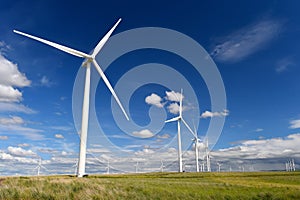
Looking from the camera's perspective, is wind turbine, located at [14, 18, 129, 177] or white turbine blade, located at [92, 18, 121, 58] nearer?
wind turbine, located at [14, 18, 129, 177]

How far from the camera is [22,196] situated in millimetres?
22172

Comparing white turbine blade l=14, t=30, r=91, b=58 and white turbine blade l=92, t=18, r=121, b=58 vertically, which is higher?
white turbine blade l=92, t=18, r=121, b=58

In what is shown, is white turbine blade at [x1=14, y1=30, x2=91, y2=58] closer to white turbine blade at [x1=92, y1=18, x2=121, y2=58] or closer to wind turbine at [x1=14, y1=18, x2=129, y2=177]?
wind turbine at [x1=14, y1=18, x2=129, y2=177]

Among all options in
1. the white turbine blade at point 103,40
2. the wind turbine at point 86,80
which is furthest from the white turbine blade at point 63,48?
the white turbine blade at point 103,40

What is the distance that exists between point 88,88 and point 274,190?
125ft

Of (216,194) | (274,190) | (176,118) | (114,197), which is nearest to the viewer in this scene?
(114,197)

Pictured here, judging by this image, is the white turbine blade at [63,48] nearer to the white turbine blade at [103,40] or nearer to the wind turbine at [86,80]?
the wind turbine at [86,80]

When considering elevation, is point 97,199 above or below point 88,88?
below

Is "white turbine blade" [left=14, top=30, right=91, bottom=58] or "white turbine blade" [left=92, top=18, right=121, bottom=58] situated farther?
"white turbine blade" [left=92, top=18, right=121, bottom=58]

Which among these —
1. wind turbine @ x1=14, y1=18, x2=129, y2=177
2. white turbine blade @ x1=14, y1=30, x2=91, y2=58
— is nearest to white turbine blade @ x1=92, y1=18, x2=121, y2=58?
wind turbine @ x1=14, y1=18, x2=129, y2=177

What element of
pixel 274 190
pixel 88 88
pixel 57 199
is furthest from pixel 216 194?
pixel 88 88

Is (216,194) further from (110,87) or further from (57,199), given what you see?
(110,87)

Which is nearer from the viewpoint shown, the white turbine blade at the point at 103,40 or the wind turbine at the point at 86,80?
the wind turbine at the point at 86,80

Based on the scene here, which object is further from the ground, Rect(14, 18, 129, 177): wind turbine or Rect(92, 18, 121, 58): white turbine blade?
Rect(92, 18, 121, 58): white turbine blade
